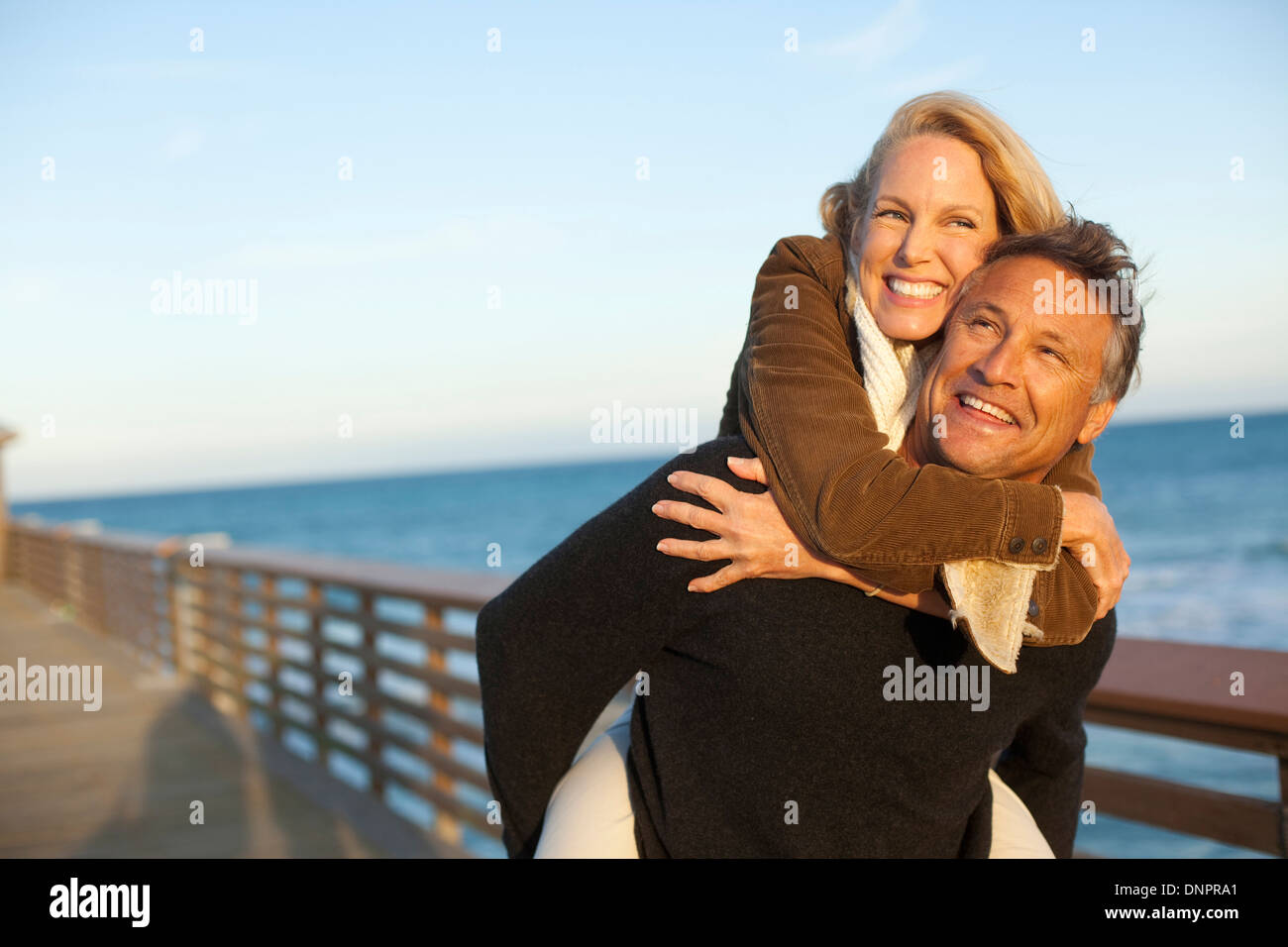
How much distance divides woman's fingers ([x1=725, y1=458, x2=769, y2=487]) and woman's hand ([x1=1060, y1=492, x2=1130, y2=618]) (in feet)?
1.06

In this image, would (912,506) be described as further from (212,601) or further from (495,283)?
(212,601)

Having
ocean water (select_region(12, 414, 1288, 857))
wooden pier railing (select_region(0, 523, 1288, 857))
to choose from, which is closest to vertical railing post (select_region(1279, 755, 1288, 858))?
wooden pier railing (select_region(0, 523, 1288, 857))

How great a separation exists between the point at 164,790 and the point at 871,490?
466 cm

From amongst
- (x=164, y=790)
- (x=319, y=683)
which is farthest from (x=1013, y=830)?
(x=164, y=790)

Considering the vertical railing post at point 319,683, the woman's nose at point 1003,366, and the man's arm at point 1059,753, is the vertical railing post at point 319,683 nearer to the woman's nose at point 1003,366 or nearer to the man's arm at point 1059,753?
the man's arm at point 1059,753

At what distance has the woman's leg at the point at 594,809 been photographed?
122 cm

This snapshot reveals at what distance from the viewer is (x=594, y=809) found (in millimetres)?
1247

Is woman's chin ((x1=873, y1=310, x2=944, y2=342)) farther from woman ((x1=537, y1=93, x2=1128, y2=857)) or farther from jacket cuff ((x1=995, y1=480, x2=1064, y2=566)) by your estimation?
jacket cuff ((x1=995, y1=480, x2=1064, y2=566))

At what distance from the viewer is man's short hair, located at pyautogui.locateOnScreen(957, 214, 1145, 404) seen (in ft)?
3.57

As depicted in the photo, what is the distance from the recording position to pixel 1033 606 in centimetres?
103

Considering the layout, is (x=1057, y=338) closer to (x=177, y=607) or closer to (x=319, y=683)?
(x=319, y=683)

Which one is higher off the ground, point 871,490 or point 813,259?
point 813,259
